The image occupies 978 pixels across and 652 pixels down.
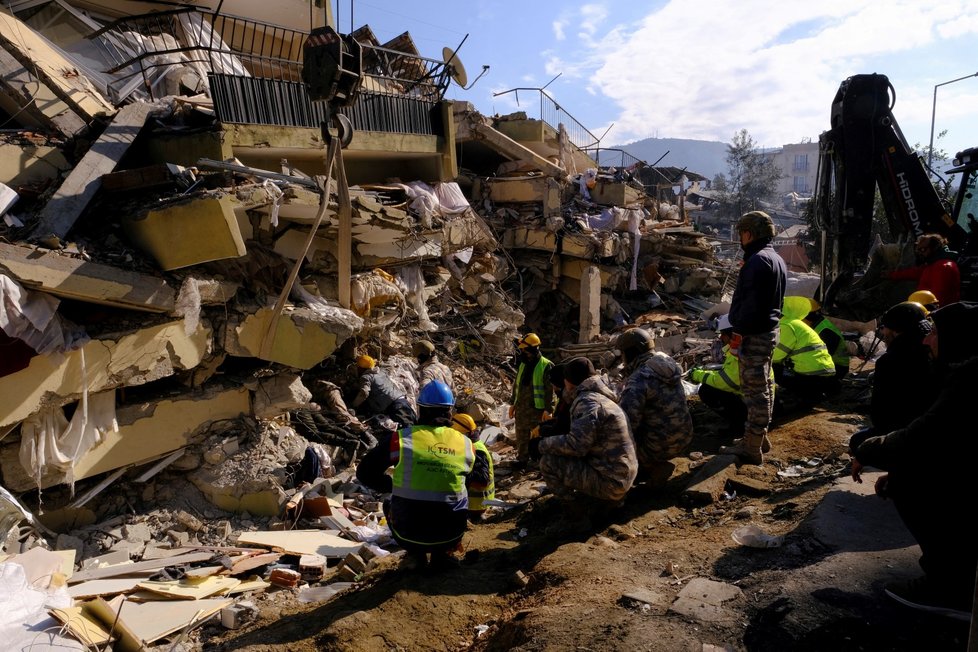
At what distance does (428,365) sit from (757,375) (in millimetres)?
5235

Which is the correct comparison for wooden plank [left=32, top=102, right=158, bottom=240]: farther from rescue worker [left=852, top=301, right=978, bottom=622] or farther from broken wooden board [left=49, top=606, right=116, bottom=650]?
rescue worker [left=852, top=301, right=978, bottom=622]

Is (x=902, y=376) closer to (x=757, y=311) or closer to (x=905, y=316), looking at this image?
(x=905, y=316)

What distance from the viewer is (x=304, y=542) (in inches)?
207

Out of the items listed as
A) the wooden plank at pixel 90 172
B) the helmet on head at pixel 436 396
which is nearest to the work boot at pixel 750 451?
the helmet on head at pixel 436 396

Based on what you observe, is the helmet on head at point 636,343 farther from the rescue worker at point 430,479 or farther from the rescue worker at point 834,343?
the rescue worker at point 834,343

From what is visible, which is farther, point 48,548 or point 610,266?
point 610,266

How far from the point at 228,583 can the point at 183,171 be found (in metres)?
3.70

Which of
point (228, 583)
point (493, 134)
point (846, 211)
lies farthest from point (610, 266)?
point (228, 583)

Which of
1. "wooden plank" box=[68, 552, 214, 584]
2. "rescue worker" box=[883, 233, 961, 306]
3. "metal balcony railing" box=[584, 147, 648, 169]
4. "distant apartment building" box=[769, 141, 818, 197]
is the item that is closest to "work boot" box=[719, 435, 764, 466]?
"rescue worker" box=[883, 233, 961, 306]

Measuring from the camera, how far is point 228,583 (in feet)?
15.0

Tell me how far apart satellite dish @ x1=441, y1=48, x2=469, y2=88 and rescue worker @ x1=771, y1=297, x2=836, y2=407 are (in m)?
Result: 6.46

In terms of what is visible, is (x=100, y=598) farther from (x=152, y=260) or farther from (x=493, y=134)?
(x=493, y=134)

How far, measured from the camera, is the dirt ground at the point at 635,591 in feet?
8.54

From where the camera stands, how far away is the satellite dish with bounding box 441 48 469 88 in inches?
383
